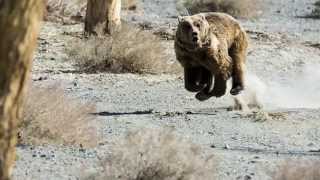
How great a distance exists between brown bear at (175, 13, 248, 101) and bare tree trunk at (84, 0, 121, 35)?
6.74 metres

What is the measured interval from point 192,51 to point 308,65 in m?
9.15

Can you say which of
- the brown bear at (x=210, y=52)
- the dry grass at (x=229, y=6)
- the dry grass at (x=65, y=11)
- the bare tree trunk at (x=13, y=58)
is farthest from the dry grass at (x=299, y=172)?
the dry grass at (x=229, y=6)

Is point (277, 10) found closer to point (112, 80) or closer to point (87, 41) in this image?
point (87, 41)

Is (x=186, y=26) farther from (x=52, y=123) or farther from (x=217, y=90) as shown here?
(x=52, y=123)

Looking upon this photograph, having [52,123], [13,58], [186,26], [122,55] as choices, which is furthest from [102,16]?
[13,58]

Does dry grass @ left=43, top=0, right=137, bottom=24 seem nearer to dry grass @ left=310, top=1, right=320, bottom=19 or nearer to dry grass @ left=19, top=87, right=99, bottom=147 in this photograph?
dry grass @ left=310, top=1, right=320, bottom=19

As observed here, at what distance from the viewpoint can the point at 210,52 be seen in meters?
14.5

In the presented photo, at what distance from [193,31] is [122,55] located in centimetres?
623

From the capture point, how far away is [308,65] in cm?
2305

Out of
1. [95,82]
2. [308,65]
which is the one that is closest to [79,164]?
[95,82]

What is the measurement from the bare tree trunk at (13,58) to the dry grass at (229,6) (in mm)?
28536

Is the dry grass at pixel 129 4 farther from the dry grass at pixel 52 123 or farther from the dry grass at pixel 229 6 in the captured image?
the dry grass at pixel 52 123

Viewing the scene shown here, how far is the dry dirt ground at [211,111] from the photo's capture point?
10070 millimetres

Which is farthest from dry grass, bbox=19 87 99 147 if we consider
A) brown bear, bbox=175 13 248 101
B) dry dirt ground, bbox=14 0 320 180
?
brown bear, bbox=175 13 248 101
